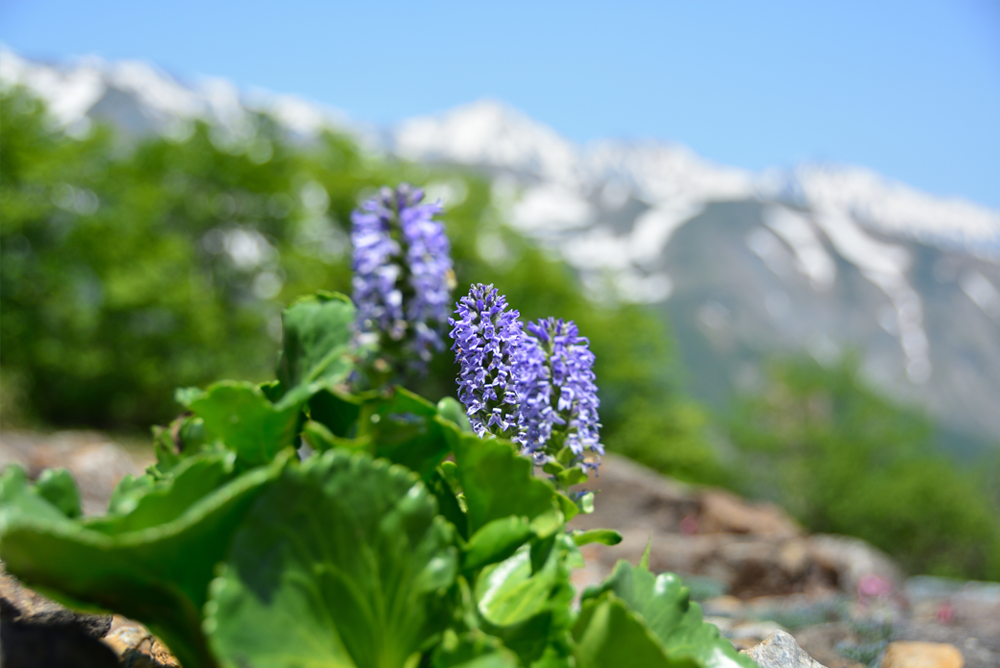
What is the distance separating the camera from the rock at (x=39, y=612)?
2021mm

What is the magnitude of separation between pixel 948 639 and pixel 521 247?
2520cm

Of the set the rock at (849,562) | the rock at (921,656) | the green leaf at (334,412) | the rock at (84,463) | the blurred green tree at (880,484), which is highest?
the green leaf at (334,412)

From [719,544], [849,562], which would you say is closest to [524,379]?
[719,544]

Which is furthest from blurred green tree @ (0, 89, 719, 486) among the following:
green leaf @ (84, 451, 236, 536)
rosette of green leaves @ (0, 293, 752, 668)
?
green leaf @ (84, 451, 236, 536)

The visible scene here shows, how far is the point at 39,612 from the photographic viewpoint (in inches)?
81.9

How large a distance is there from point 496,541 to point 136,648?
4.46 ft

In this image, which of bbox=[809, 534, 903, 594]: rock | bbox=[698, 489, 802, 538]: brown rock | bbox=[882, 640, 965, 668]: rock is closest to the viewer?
bbox=[882, 640, 965, 668]: rock

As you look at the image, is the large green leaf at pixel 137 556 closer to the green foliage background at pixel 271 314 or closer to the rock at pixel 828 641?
the rock at pixel 828 641

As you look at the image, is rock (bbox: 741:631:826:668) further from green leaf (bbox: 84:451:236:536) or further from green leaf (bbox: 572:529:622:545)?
green leaf (bbox: 84:451:236:536)

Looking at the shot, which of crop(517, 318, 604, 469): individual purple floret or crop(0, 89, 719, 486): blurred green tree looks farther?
crop(0, 89, 719, 486): blurred green tree

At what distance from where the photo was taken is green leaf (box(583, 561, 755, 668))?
5.98 ft

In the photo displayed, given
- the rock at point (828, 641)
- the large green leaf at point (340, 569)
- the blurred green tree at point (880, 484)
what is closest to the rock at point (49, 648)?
the large green leaf at point (340, 569)

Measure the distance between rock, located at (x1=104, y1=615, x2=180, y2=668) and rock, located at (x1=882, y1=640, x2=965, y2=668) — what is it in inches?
140

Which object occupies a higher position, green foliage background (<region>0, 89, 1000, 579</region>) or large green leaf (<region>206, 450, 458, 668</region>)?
large green leaf (<region>206, 450, 458, 668</region>)
